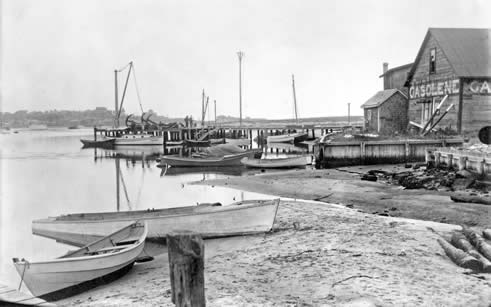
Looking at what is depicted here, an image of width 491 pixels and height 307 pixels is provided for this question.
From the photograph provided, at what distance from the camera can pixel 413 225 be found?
42.8ft

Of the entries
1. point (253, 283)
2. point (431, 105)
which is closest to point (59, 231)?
point (253, 283)

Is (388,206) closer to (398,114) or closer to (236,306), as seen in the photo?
(236,306)

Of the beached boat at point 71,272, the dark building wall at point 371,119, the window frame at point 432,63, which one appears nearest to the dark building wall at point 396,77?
the dark building wall at point 371,119

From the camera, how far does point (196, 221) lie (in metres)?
13.7

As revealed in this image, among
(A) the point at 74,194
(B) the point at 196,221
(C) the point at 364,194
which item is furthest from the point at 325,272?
(A) the point at 74,194

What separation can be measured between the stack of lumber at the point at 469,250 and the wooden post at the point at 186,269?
5914mm

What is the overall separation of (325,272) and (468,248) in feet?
10.9

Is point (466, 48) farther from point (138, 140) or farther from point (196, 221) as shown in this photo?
point (138, 140)

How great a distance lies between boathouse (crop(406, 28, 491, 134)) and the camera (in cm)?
3044

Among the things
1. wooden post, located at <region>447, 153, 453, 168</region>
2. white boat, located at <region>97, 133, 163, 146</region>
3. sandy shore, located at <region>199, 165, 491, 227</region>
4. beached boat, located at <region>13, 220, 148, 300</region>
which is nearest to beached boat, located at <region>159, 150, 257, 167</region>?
sandy shore, located at <region>199, 165, 491, 227</region>

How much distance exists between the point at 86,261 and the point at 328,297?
5.68 meters

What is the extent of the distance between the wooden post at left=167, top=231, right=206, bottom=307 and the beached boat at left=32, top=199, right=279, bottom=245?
732cm

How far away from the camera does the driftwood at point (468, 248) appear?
343 inches

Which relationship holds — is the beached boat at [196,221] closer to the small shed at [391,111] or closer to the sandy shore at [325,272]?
the sandy shore at [325,272]
